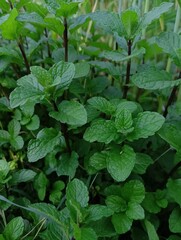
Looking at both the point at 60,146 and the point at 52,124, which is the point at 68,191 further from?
the point at 52,124

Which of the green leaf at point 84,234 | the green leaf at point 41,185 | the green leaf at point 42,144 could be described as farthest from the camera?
the green leaf at point 41,185

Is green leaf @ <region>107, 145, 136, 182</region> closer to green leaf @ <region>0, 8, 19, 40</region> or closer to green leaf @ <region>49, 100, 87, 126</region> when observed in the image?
green leaf @ <region>49, 100, 87, 126</region>

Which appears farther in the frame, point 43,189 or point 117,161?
point 43,189

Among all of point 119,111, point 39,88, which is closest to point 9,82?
point 39,88

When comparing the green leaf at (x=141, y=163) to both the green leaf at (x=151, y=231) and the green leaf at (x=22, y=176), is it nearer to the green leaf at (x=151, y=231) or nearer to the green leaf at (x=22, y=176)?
the green leaf at (x=151, y=231)

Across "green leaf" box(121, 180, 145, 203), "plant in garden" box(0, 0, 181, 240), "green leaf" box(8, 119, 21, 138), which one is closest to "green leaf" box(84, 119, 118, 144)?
"plant in garden" box(0, 0, 181, 240)

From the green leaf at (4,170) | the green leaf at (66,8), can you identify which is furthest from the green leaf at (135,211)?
the green leaf at (66,8)

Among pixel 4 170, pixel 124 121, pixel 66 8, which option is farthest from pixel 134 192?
pixel 66 8
